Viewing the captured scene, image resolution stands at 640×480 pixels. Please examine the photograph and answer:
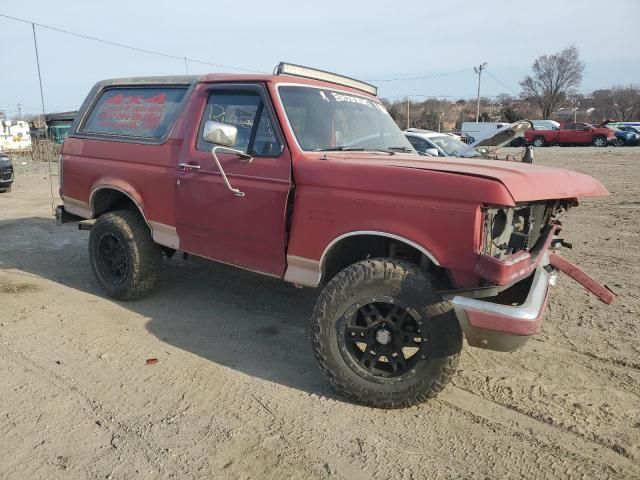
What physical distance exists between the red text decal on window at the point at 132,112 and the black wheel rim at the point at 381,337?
2.72m

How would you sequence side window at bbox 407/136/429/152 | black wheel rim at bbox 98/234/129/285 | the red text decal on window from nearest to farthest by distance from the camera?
the red text decal on window
black wheel rim at bbox 98/234/129/285
side window at bbox 407/136/429/152

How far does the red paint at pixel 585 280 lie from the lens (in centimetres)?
367

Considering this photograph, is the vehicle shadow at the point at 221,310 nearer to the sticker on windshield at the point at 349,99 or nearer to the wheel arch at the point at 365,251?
the wheel arch at the point at 365,251

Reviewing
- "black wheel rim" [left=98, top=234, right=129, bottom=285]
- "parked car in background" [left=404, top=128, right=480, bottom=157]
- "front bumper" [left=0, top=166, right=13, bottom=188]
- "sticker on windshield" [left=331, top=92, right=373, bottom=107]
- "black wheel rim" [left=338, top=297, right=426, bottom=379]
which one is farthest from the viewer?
"front bumper" [left=0, top=166, right=13, bottom=188]

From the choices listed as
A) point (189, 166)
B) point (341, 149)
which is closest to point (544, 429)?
point (341, 149)

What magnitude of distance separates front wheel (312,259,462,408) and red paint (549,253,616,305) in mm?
1280

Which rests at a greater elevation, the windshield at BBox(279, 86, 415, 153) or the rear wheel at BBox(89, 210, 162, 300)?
the windshield at BBox(279, 86, 415, 153)

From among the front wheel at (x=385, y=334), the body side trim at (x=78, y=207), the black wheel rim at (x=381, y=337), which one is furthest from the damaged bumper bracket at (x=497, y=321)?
the body side trim at (x=78, y=207)

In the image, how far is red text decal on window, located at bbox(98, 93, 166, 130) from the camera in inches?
187

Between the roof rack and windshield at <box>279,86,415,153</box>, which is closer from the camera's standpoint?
windshield at <box>279,86,415,153</box>

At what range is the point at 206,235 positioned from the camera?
13.8ft

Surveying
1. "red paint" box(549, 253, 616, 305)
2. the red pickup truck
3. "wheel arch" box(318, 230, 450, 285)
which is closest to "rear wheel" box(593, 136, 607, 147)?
the red pickup truck

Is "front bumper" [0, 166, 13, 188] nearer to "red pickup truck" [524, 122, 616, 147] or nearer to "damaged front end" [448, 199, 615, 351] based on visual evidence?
"damaged front end" [448, 199, 615, 351]

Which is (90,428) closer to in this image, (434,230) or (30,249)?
(434,230)
